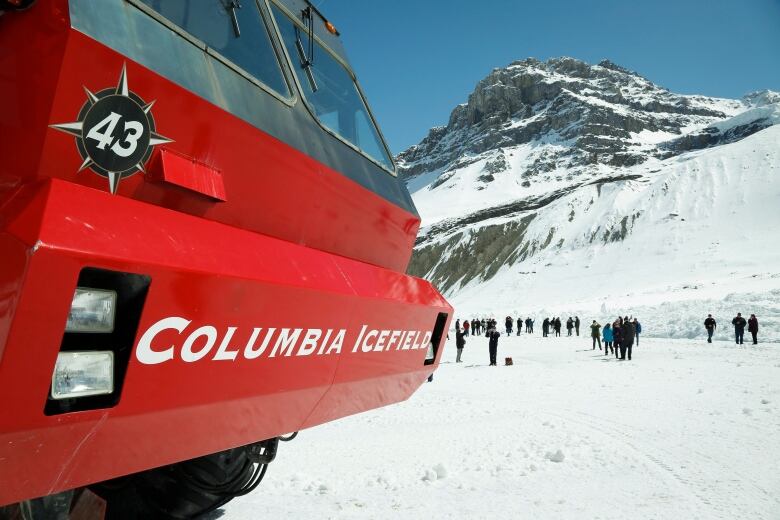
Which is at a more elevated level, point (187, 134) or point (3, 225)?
point (187, 134)

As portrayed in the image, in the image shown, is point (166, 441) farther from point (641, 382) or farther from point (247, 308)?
point (641, 382)

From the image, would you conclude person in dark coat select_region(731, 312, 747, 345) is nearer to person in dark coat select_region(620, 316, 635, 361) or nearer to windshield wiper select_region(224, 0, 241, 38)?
person in dark coat select_region(620, 316, 635, 361)

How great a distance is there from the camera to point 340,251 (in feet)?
9.50

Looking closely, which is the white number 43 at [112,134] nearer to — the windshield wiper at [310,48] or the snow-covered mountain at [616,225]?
the windshield wiper at [310,48]

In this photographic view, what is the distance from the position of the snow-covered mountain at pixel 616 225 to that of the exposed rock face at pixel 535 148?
0.39 meters

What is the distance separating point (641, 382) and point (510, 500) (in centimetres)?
892

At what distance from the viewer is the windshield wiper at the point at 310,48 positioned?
10.0ft

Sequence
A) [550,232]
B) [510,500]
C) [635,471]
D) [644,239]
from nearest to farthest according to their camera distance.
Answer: [510,500]
[635,471]
[644,239]
[550,232]

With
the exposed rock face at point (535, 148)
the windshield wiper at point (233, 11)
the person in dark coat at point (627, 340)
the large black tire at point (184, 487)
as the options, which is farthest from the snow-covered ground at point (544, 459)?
the exposed rock face at point (535, 148)

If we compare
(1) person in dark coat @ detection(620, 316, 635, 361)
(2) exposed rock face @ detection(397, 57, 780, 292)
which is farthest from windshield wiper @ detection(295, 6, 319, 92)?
(2) exposed rock face @ detection(397, 57, 780, 292)

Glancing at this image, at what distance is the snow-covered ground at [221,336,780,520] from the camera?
417cm

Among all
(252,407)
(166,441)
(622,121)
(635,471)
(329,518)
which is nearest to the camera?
(166,441)

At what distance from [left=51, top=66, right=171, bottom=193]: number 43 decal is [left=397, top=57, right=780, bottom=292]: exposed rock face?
66856mm

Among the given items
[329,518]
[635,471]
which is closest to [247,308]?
[329,518]
